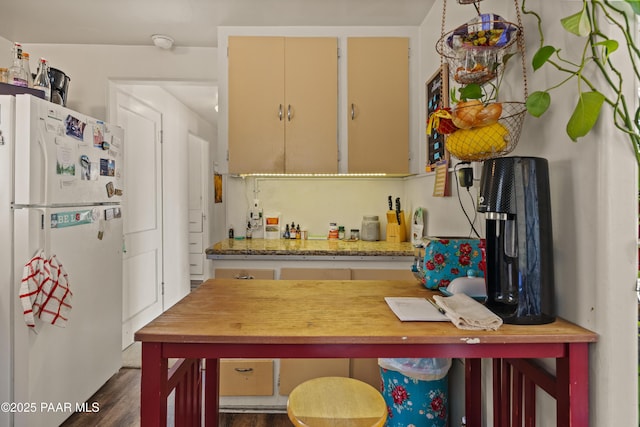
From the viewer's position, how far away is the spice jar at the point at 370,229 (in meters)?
2.70

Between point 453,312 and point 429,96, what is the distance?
5.53 feet

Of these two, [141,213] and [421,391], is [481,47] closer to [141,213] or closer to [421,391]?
[421,391]

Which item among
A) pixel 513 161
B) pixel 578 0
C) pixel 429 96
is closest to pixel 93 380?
pixel 513 161

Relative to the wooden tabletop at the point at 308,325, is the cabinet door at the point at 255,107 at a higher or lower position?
higher

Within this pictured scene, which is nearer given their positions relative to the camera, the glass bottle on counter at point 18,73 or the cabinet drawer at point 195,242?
the glass bottle on counter at point 18,73

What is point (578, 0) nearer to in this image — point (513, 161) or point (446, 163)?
point (513, 161)

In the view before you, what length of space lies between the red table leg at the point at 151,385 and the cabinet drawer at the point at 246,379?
136cm

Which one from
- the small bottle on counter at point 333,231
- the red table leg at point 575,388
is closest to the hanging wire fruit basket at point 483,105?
the red table leg at point 575,388

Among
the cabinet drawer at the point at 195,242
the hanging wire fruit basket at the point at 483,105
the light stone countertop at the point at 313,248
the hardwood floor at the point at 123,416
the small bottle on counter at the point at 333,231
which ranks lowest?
the hardwood floor at the point at 123,416

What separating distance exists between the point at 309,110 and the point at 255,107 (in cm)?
38

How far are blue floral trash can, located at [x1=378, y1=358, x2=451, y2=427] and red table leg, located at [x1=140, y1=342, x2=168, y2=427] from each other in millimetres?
1152

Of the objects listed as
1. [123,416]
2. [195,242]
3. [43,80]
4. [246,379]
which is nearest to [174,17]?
[43,80]

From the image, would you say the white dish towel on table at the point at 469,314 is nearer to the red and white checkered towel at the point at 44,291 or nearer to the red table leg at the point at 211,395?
the red table leg at the point at 211,395

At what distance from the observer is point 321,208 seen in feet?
9.25
